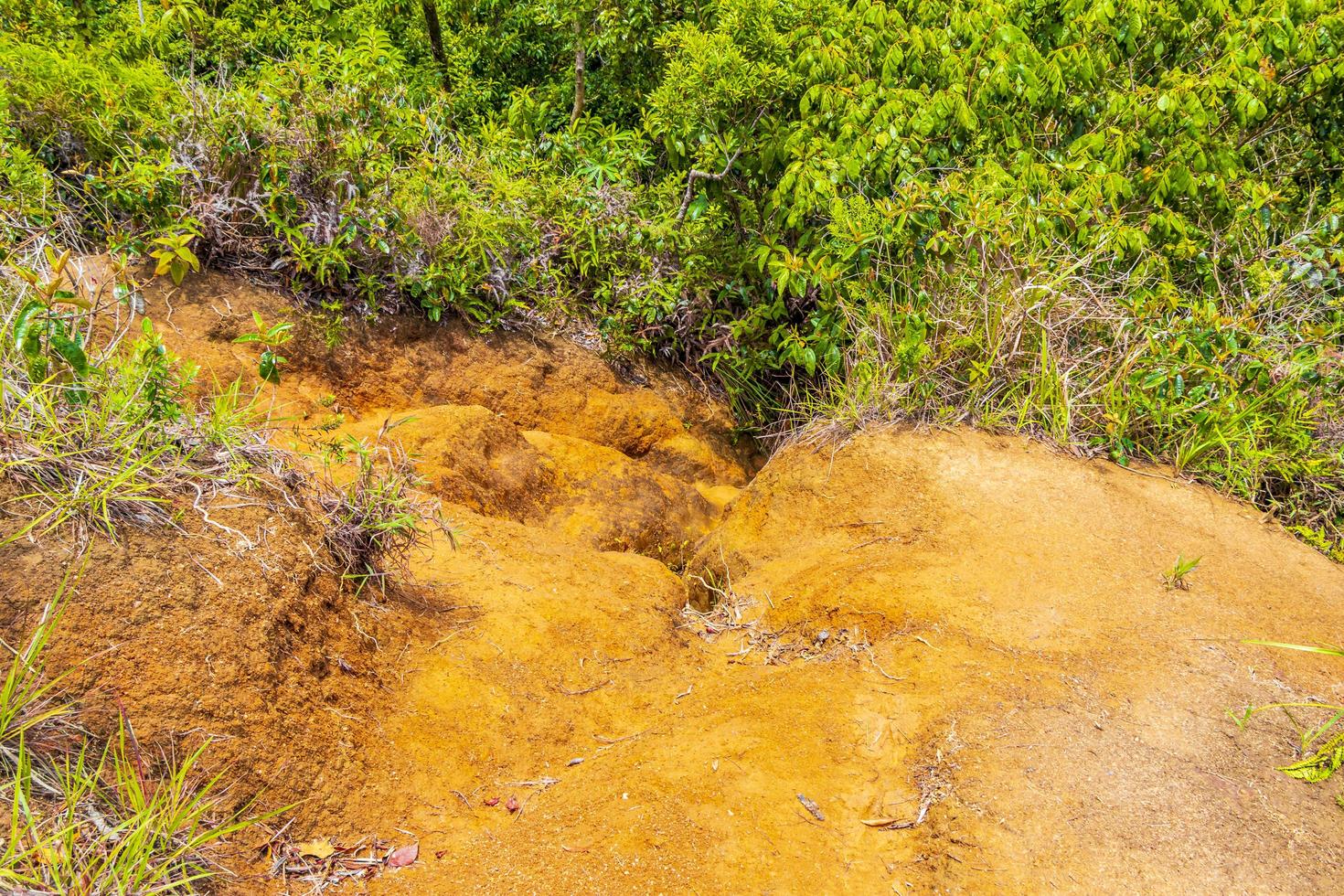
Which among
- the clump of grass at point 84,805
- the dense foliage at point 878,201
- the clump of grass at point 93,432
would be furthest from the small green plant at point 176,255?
the clump of grass at point 84,805

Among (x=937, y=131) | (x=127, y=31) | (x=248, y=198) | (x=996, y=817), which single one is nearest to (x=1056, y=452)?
(x=937, y=131)

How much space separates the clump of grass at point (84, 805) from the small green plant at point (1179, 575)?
8.88ft

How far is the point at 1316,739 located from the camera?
2080mm

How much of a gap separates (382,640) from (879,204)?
2.68m

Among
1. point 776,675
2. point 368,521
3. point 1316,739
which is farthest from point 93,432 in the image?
point 1316,739

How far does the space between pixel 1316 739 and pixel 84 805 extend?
2.74m

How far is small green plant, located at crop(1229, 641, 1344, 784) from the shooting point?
1.98 metres

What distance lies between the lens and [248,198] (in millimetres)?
3748

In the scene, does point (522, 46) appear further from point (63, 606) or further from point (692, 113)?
point (63, 606)

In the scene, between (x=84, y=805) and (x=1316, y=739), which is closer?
(x=84, y=805)

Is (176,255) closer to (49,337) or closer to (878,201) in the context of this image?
(49,337)

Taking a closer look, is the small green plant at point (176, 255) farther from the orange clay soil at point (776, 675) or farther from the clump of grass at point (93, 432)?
the clump of grass at point (93, 432)

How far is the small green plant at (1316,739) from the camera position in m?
1.98

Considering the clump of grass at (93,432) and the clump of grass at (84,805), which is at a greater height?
the clump of grass at (93,432)
